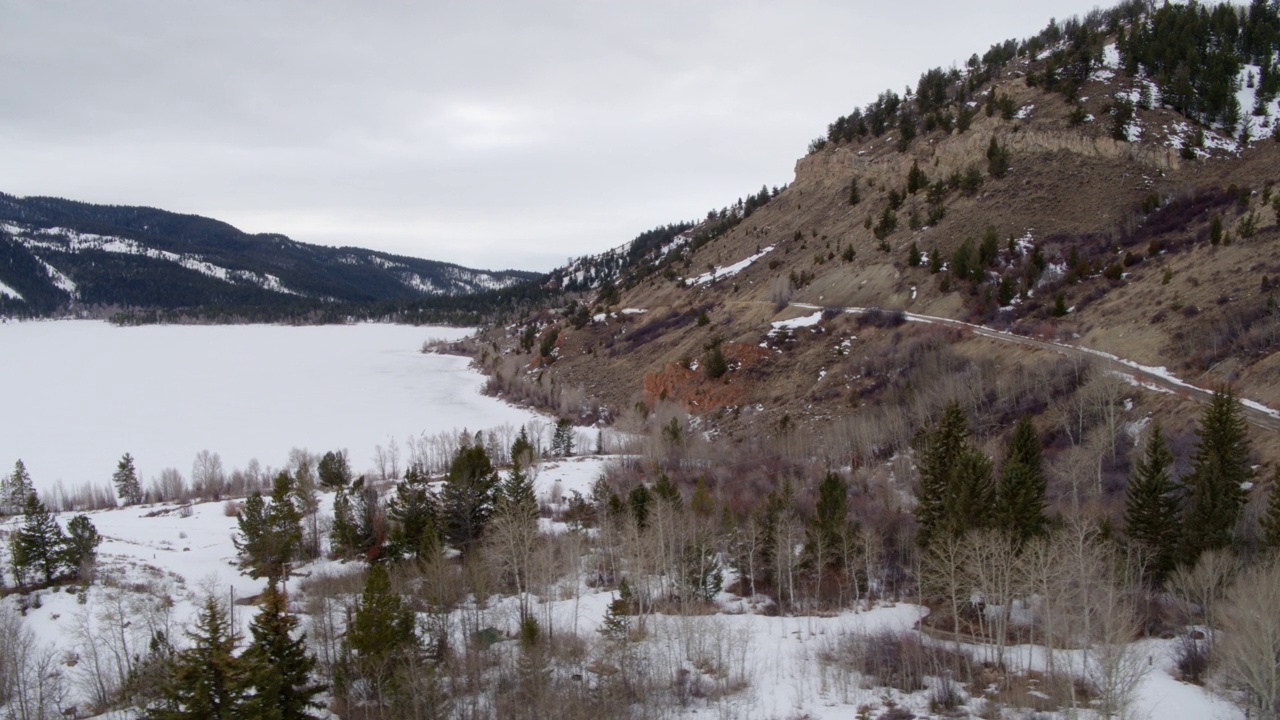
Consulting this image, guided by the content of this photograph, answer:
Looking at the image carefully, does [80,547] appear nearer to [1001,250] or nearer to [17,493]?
[17,493]

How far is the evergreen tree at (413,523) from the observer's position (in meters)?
36.1

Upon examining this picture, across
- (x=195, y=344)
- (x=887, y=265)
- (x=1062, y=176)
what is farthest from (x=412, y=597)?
(x=195, y=344)

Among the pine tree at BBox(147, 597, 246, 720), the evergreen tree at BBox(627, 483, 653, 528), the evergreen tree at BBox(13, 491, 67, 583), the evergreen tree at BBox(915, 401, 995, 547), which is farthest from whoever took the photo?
the evergreen tree at BBox(627, 483, 653, 528)

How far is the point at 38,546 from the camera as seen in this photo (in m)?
29.2

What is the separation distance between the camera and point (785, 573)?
36.2m

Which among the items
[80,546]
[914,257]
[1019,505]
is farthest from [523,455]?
[914,257]

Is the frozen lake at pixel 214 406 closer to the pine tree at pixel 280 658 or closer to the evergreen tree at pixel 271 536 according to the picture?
the evergreen tree at pixel 271 536

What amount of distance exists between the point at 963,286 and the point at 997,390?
771 inches

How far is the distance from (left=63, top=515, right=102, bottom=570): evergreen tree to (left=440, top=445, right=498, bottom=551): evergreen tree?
1598 centimetres

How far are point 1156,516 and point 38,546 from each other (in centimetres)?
4614

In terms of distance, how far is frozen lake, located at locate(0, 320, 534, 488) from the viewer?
3105 inches

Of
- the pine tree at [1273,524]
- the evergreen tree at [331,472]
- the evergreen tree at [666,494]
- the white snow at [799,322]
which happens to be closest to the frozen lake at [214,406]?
the evergreen tree at [331,472]

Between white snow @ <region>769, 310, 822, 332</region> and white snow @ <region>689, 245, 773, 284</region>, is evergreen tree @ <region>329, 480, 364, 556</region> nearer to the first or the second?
white snow @ <region>769, 310, 822, 332</region>

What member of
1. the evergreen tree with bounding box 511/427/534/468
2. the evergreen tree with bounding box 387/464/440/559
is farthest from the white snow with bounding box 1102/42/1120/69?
the evergreen tree with bounding box 387/464/440/559
